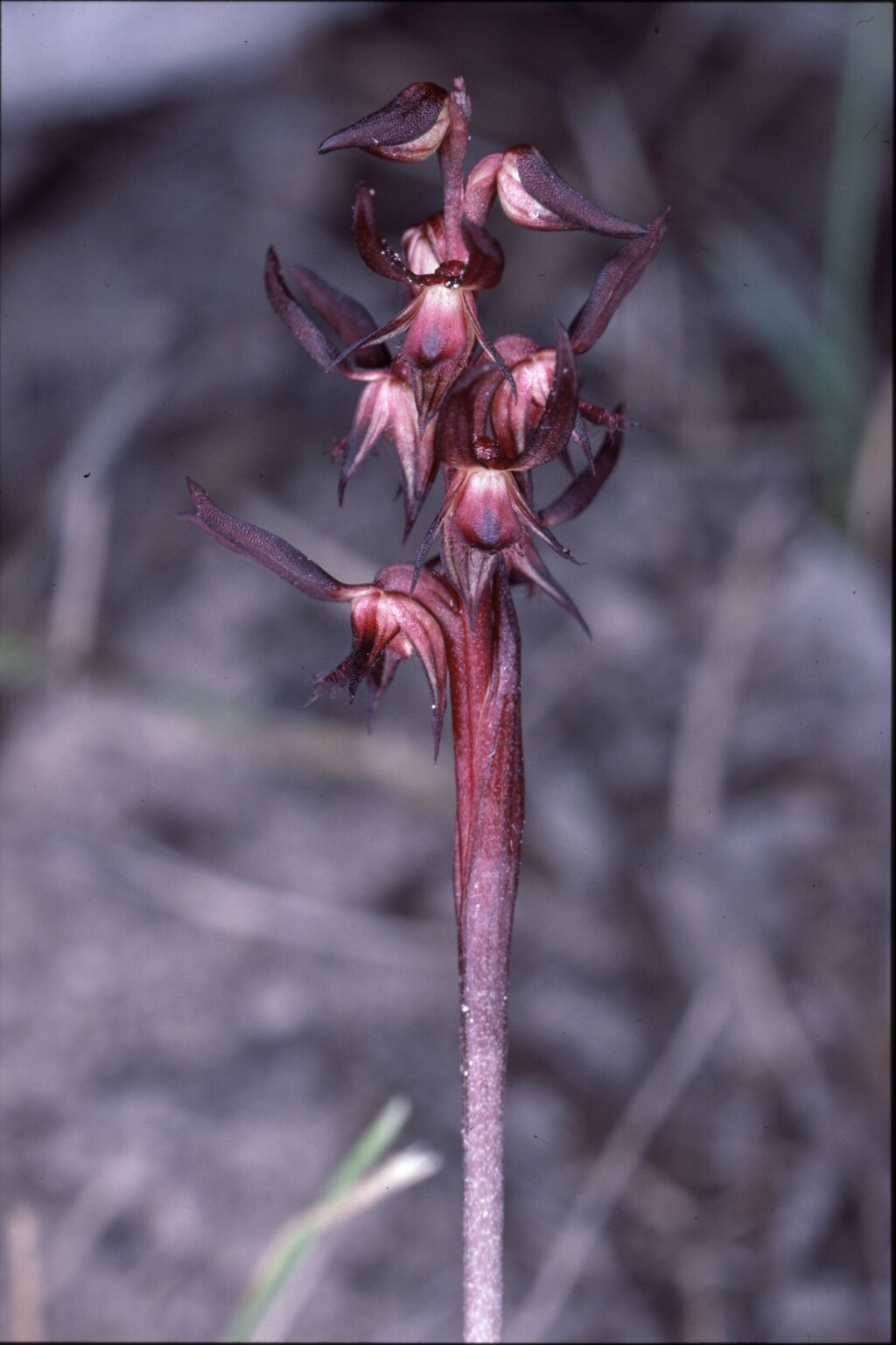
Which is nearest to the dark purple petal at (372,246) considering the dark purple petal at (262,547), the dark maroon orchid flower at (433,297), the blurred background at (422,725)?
the dark maroon orchid flower at (433,297)

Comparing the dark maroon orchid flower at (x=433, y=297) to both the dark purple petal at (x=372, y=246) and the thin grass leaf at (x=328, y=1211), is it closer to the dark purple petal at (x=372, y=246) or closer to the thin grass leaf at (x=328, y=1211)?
the dark purple petal at (x=372, y=246)

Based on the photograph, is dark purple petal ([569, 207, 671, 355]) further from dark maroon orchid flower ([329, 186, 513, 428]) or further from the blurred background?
the blurred background

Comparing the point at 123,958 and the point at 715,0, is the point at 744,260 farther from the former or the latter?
the point at 123,958

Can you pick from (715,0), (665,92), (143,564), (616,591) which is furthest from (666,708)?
(715,0)

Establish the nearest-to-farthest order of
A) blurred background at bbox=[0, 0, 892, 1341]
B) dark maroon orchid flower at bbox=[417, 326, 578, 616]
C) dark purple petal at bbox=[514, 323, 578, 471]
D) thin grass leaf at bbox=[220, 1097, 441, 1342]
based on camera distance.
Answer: dark purple petal at bbox=[514, 323, 578, 471], dark maroon orchid flower at bbox=[417, 326, 578, 616], thin grass leaf at bbox=[220, 1097, 441, 1342], blurred background at bbox=[0, 0, 892, 1341]

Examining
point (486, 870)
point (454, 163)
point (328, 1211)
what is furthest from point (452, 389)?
point (328, 1211)

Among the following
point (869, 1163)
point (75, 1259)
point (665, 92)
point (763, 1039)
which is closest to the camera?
point (75, 1259)

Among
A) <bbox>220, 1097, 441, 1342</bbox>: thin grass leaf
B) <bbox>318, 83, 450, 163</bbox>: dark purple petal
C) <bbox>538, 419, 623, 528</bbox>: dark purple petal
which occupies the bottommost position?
<bbox>220, 1097, 441, 1342</bbox>: thin grass leaf

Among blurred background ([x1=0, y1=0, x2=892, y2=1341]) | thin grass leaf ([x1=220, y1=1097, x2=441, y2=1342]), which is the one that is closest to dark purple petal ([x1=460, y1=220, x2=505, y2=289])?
blurred background ([x1=0, y1=0, x2=892, y2=1341])
